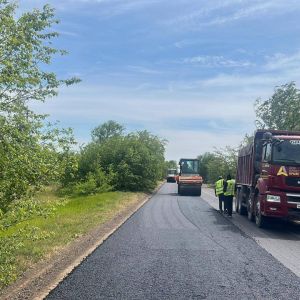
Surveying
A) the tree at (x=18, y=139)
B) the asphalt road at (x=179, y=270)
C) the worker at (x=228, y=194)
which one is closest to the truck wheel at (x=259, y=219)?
the asphalt road at (x=179, y=270)

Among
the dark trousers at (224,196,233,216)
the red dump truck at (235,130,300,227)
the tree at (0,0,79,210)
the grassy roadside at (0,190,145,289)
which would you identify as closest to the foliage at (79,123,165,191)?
the grassy roadside at (0,190,145,289)

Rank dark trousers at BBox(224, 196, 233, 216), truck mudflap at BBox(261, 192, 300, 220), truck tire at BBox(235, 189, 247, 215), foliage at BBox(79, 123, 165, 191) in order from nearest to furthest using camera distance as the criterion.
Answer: truck mudflap at BBox(261, 192, 300, 220) → dark trousers at BBox(224, 196, 233, 216) → truck tire at BBox(235, 189, 247, 215) → foliage at BBox(79, 123, 165, 191)

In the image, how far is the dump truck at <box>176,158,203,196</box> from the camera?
36.3 m

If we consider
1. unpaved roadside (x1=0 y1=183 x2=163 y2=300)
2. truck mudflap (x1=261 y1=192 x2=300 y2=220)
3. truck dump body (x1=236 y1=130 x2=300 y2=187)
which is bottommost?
unpaved roadside (x1=0 y1=183 x2=163 y2=300)

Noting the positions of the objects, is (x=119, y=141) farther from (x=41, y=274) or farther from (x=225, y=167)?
(x=41, y=274)

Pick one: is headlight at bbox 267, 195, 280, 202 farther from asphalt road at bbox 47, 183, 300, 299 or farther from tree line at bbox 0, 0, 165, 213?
tree line at bbox 0, 0, 165, 213

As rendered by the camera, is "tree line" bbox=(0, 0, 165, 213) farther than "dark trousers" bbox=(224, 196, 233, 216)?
No

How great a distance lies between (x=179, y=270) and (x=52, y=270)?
2.21 m

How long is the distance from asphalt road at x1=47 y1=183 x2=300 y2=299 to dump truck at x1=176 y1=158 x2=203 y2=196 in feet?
75.3

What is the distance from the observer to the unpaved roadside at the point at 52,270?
6.98m

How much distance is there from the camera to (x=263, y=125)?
151 ft

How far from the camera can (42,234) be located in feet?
24.7

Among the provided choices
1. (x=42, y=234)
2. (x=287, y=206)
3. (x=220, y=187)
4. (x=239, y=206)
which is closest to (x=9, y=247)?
(x=42, y=234)

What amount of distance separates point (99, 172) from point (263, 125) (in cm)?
1750
